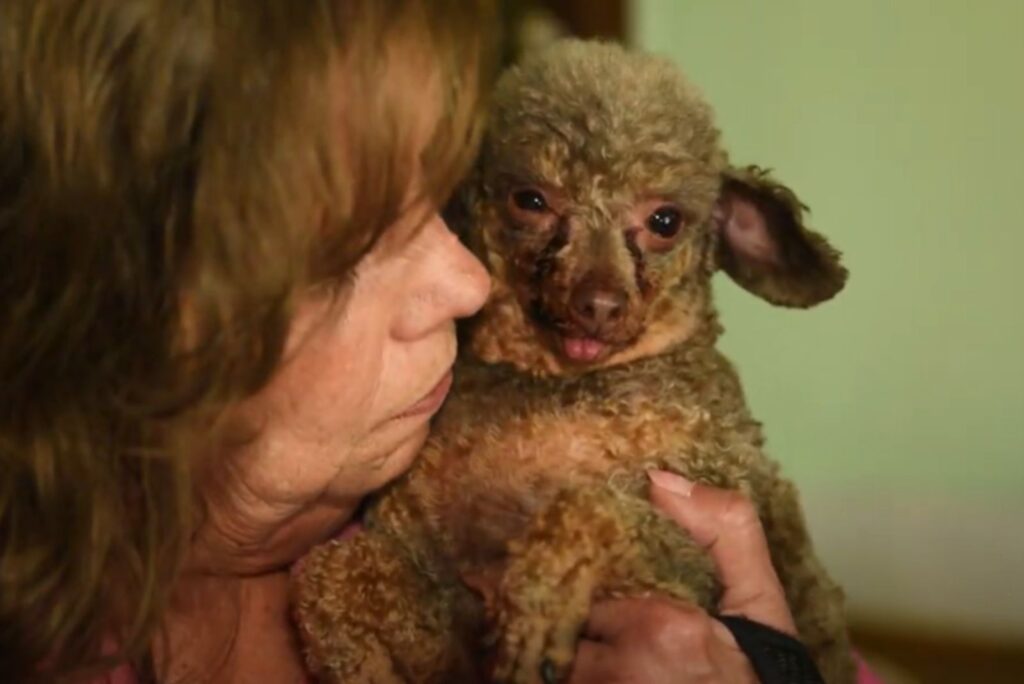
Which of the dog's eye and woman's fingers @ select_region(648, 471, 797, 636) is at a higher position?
the dog's eye

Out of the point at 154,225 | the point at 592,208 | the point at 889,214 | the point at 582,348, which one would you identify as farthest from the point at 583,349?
the point at 889,214

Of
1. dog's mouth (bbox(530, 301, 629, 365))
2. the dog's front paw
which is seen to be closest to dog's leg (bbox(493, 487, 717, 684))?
the dog's front paw

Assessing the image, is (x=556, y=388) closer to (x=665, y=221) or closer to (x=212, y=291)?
(x=665, y=221)

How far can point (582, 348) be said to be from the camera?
948mm

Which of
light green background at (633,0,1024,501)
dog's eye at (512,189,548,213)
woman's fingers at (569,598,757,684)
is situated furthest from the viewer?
light green background at (633,0,1024,501)

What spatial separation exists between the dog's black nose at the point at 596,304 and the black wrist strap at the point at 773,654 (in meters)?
0.24

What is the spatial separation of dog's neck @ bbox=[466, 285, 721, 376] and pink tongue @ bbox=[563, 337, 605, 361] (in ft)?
0.05

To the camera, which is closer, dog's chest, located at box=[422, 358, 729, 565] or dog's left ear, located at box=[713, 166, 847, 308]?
dog's chest, located at box=[422, 358, 729, 565]

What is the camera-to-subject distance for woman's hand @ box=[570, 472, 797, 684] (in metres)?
0.88

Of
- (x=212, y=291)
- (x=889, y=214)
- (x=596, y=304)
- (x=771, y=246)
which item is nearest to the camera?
(x=212, y=291)

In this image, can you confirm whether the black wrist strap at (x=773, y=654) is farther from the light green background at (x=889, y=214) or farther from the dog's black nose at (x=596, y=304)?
the light green background at (x=889, y=214)

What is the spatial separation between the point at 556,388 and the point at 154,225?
1.07 ft

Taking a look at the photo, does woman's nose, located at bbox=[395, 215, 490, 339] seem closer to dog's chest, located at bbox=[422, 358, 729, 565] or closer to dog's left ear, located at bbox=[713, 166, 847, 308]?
dog's chest, located at bbox=[422, 358, 729, 565]

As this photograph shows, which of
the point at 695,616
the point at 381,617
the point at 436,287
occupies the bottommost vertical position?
the point at 381,617
